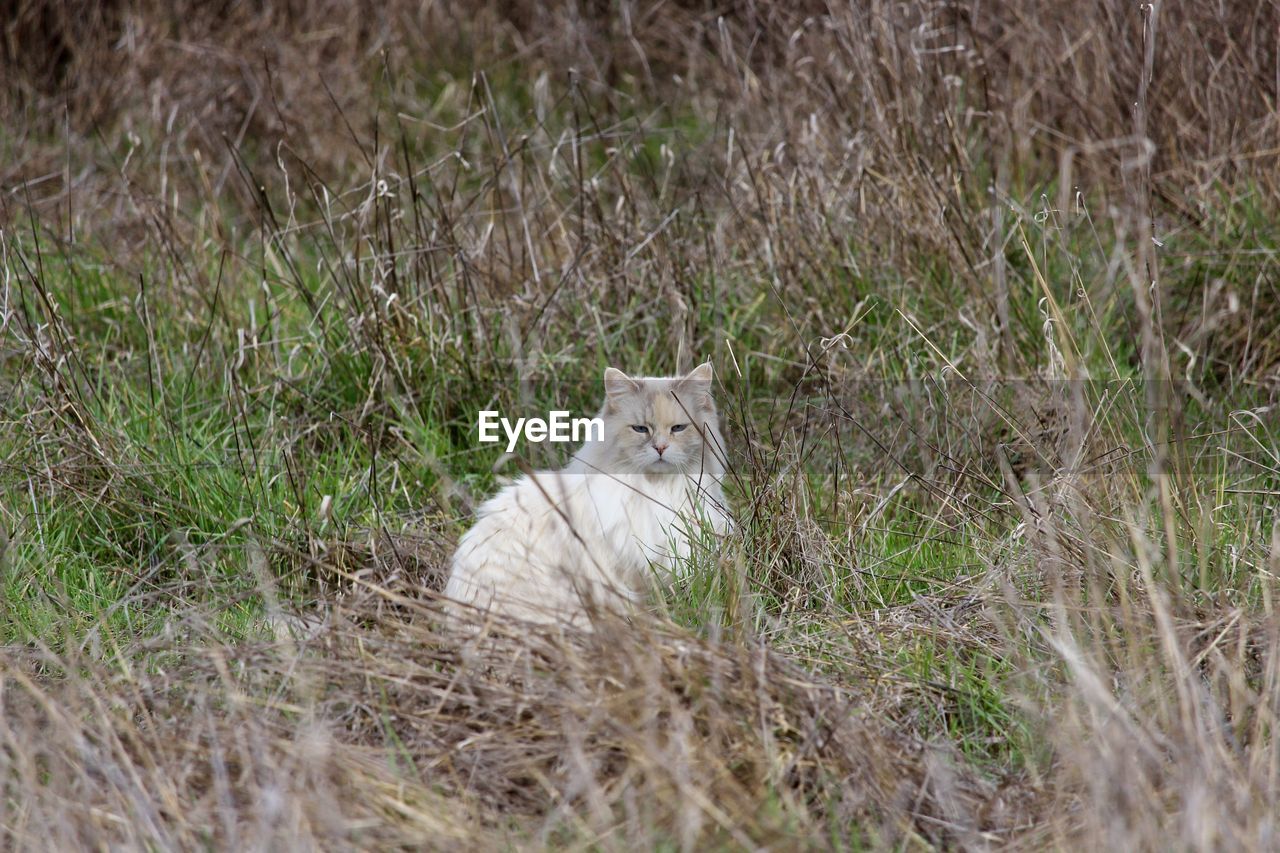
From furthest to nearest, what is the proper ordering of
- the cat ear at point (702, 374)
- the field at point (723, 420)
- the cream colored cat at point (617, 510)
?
1. the cat ear at point (702, 374)
2. the cream colored cat at point (617, 510)
3. the field at point (723, 420)

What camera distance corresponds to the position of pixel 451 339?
12.9 ft

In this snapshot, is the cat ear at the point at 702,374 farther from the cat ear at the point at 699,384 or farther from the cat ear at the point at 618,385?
the cat ear at the point at 618,385

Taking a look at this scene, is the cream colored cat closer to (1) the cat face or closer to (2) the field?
(1) the cat face

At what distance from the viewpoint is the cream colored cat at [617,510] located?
2840mm

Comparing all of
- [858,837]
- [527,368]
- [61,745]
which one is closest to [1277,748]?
[858,837]

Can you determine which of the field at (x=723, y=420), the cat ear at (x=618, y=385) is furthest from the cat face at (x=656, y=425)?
the field at (x=723, y=420)

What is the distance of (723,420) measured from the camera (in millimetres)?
3787

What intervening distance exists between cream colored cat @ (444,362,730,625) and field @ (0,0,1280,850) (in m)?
0.12

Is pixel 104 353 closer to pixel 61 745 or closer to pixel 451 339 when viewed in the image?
pixel 451 339

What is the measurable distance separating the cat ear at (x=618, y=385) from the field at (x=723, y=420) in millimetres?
236

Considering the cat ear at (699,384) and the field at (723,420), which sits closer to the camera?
the field at (723,420)

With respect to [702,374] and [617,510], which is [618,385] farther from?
[617,510]

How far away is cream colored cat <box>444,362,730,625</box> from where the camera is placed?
112 inches

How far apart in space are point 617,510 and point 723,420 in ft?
2.43
